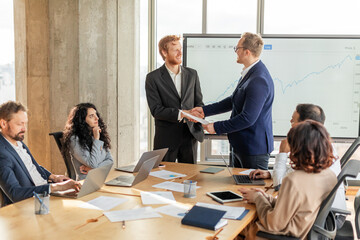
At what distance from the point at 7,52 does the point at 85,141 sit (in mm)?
2038

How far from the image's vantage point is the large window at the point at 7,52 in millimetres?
4652

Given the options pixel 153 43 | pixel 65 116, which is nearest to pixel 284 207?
pixel 65 116

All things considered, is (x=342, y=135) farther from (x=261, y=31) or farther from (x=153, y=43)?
(x=153, y=43)

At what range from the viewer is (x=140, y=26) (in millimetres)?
5363

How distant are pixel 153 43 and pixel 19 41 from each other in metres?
1.74

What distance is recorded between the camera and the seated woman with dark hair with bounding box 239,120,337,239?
199 centimetres

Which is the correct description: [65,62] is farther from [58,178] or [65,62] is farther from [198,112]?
[58,178]

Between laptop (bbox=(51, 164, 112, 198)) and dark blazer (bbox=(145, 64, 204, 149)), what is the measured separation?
143cm

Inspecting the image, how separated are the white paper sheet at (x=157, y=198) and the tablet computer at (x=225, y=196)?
0.26m

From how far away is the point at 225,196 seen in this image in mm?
2434

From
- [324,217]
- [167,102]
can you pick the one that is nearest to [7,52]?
[167,102]

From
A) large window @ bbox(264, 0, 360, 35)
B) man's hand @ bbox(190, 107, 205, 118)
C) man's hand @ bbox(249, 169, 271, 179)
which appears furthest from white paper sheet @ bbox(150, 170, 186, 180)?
large window @ bbox(264, 0, 360, 35)

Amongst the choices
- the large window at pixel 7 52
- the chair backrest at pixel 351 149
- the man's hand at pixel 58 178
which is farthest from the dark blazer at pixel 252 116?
the large window at pixel 7 52

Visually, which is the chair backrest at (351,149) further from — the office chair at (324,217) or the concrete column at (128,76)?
the concrete column at (128,76)
